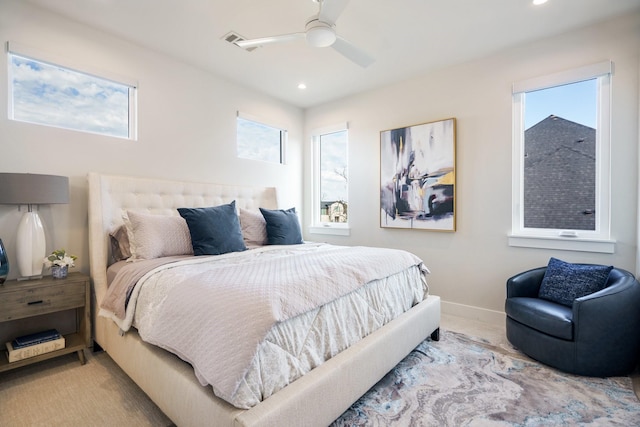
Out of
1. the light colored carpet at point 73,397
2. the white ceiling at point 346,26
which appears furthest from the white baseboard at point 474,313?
the light colored carpet at point 73,397

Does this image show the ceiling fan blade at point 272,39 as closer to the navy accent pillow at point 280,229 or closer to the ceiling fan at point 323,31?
the ceiling fan at point 323,31

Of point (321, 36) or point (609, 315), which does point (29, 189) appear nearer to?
point (321, 36)

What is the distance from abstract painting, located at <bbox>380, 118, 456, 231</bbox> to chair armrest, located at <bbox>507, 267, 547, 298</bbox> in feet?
3.01

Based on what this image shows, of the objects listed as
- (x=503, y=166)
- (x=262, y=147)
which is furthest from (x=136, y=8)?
(x=503, y=166)

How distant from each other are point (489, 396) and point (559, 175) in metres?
2.19

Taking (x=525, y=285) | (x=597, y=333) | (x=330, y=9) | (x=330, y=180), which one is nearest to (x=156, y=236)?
(x=330, y=9)

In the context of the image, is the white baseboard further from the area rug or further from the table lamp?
the table lamp

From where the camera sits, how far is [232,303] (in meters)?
1.33

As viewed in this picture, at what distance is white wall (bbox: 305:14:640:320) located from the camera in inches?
101

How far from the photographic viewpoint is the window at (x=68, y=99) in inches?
96.3

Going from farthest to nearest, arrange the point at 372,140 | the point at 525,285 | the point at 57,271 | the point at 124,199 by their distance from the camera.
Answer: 1. the point at 372,140
2. the point at 124,199
3. the point at 525,285
4. the point at 57,271

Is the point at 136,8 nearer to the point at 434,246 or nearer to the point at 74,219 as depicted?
the point at 74,219

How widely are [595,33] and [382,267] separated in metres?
2.86

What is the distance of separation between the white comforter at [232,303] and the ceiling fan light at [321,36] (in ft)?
5.18
